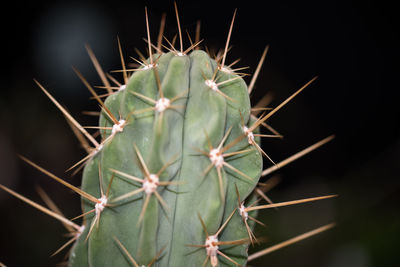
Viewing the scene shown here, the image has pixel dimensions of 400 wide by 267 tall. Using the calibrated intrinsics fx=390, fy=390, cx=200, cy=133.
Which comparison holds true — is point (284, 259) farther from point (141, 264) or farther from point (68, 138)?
point (68, 138)

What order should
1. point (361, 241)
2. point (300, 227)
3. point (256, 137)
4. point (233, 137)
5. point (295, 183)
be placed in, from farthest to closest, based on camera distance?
point (295, 183)
point (300, 227)
point (361, 241)
point (256, 137)
point (233, 137)

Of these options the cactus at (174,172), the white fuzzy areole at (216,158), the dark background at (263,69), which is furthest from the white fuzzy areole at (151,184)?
the dark background at (263,69)

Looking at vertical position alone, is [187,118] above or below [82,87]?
below

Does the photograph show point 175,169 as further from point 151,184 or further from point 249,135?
point 249,135

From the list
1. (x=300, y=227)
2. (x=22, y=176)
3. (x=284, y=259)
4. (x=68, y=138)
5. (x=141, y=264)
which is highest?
(x=68, y=138)

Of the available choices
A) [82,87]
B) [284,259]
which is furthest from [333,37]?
[82,87]

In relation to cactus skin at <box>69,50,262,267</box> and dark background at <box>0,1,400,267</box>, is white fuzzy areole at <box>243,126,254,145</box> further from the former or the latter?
dark background at <box>0,1,400,267</box>

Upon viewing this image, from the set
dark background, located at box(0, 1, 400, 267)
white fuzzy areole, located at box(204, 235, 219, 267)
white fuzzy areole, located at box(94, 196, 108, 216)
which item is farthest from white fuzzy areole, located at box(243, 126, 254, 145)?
dark background, located at box(0, 1, 400, 267)
